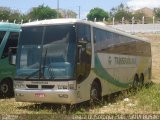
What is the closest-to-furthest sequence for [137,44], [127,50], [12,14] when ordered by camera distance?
[127,50] → [137,44] → [12,14]

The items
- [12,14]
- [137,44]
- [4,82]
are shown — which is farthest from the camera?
[12,14]

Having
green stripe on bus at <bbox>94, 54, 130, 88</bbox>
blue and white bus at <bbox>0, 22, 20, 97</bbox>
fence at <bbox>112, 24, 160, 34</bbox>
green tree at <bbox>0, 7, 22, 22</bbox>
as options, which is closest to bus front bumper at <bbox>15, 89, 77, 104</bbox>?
green stripe on bus at <bbox>94, 54, 130, 88</bbox>

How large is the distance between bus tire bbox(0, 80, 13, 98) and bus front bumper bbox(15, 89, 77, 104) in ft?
11.0

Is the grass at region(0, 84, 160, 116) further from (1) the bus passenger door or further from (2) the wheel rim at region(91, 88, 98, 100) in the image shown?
(1) the bus passenger door

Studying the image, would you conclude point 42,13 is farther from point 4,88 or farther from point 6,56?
point 6,56

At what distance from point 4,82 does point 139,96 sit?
534 cm

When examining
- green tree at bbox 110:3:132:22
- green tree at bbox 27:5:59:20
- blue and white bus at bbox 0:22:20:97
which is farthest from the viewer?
green tree at bbox 110:3:132:22

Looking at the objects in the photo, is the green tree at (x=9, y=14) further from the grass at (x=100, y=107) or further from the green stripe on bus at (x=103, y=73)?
the grass at (x=100, y=107)

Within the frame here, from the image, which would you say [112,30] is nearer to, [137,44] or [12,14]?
[137,44]

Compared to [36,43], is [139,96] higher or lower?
lower

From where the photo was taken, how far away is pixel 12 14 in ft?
256

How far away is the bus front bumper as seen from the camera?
13.1 meters

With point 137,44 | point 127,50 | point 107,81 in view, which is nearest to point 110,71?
point 107,81

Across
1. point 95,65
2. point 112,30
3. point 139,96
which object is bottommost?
point 139,96
